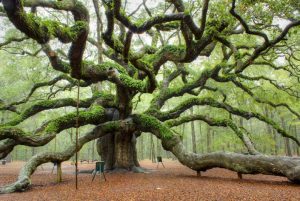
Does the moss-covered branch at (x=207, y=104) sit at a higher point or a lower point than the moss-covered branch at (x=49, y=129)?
higher

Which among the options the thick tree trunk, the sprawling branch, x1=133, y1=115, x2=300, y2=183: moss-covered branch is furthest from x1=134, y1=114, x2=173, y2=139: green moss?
the sprawling branch

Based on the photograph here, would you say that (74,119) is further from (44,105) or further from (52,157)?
(44,105)

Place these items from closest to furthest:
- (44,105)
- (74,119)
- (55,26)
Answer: (55,26) → (74,119) → (44,105)

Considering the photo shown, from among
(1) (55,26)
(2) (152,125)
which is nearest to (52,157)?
(2) (152,125)

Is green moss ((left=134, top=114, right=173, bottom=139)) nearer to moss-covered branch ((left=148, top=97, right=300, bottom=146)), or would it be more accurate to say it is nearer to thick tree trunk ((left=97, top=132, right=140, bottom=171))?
thick tree trunk ((left=97, top=132, right=140, bottom=171))

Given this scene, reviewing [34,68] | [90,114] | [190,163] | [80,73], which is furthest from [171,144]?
[34,68]

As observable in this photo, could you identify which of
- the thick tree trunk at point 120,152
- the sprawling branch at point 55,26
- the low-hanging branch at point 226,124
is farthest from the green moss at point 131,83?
the low-hanging branch at point 226,124

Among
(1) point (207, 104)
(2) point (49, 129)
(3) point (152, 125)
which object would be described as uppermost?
(1) point (207, 104)

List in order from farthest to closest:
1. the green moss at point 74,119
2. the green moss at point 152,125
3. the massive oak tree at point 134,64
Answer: the green moss at point 152,125
the green moss at point 74,119
the massive oak tree at point 134,64

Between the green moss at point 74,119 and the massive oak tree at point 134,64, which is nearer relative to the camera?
the massive oak tree at point 134,64

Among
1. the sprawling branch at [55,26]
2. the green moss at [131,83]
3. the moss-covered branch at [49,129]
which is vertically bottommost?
the moss-covered branch at [49,129]

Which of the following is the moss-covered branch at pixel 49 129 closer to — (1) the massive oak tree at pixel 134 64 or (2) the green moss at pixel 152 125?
(1) the massive oak tree at pixel 134 64

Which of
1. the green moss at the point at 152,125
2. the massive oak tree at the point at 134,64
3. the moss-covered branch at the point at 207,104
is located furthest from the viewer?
the moss-covered branch at the point at 207,104

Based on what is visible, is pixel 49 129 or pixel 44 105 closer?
pixel 49 129
